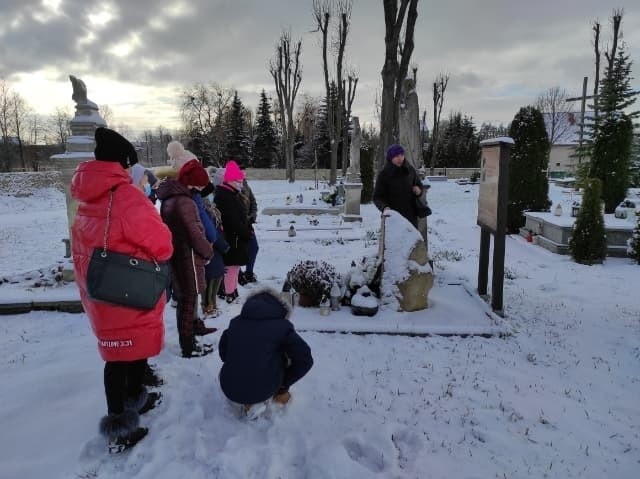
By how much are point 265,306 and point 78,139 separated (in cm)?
495

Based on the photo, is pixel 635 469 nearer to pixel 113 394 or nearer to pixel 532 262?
pixel 113 394

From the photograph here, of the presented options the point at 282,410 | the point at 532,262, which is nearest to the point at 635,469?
the point at 282,410

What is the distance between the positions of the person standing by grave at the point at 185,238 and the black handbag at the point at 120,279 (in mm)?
1177

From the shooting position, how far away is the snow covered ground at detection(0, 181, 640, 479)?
246 centimetres

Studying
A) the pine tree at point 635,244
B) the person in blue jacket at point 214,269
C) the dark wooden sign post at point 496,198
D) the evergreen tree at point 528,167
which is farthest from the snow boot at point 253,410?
the evergreen tree at point 528,167

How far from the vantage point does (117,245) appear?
92.1 inches

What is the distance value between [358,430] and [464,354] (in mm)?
1738

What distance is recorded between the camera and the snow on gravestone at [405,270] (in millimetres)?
4910

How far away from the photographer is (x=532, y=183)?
11219mm

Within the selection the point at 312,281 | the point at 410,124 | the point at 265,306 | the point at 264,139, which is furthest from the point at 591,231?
the point at 264,139

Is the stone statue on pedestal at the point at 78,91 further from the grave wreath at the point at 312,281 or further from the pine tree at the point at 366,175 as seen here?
the pine tree at the point at 366,175

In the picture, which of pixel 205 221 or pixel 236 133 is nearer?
pixel 205 221

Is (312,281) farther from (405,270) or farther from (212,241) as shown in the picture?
(212,241)

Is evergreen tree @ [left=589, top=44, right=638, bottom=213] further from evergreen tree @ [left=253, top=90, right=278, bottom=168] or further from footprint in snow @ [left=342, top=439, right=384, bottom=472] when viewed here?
evergreen tree @ [left=253, top=90, right=278, bottom=168]
